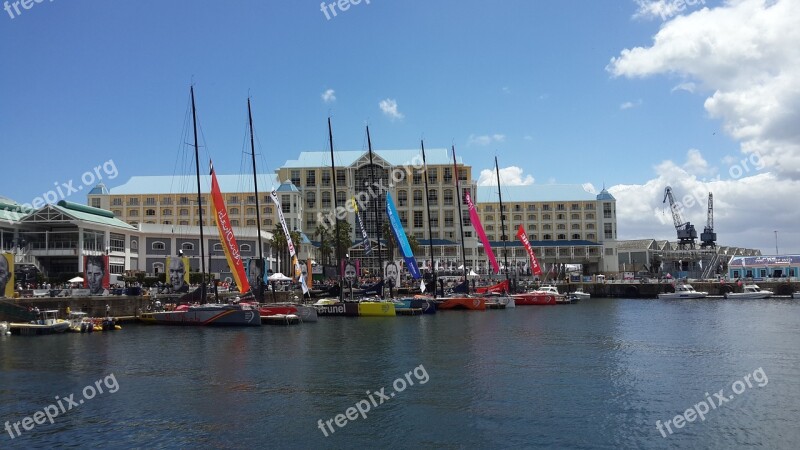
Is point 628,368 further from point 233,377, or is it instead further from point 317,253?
point 317,253

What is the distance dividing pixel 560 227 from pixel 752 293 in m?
61.0

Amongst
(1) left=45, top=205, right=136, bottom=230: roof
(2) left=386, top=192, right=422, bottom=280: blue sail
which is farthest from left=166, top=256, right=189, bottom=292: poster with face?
(1) left=45, top=205, right=136, bottom=230: roof

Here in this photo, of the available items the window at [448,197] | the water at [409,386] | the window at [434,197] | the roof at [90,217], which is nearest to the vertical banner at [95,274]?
the water at [409,386]

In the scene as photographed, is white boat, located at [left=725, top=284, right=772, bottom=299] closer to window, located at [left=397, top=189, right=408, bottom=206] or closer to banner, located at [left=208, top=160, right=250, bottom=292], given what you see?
window, located at [left=397, top=189, right=408, bottom=206]

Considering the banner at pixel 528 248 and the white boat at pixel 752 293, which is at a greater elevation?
the banner at pixel 528 248

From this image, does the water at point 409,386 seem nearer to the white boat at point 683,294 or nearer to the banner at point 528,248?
the banner at point 528,248

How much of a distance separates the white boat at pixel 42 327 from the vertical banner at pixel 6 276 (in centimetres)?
619

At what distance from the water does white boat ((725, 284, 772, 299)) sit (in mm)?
52245

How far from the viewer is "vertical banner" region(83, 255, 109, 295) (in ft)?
208

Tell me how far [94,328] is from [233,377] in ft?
93.5

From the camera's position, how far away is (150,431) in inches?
951

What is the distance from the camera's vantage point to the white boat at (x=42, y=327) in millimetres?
52844

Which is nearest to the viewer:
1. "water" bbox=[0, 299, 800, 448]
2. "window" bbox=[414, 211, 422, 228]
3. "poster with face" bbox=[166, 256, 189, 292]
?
"water" bbox=[0, 299, 800, 448]

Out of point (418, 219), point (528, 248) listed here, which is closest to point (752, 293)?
point (528, 248)
